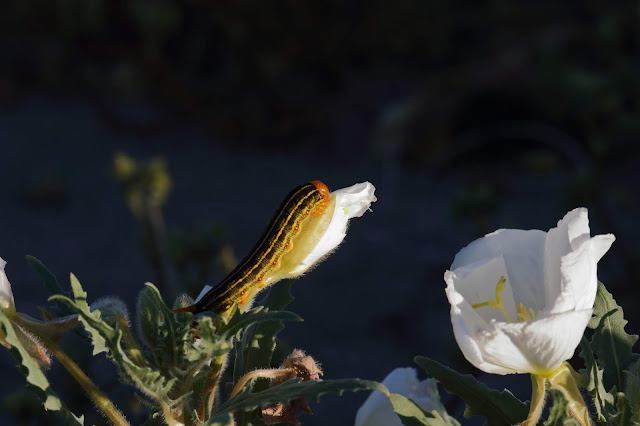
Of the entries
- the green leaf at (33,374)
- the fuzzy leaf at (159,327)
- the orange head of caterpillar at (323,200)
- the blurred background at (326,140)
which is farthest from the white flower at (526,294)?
the blurred background at (326,140)

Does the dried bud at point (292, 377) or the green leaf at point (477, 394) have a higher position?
the dried bud at point (292, 377)

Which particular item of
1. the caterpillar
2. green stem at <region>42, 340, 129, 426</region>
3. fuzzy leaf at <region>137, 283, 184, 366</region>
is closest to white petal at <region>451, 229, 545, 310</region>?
the caterpillar

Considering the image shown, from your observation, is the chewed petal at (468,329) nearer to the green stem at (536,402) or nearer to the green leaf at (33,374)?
the green stem at (536,402)

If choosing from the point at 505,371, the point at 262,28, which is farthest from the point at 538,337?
the point at 262,28

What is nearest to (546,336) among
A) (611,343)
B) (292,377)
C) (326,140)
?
(611,343)

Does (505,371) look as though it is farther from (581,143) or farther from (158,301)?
(581,143)
